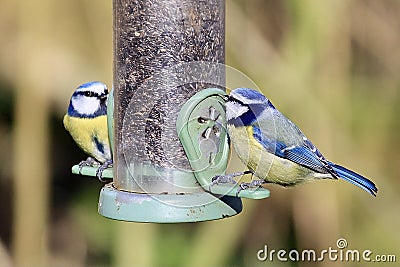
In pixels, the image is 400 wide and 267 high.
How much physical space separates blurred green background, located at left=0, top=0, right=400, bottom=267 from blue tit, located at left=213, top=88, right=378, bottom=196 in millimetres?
1235

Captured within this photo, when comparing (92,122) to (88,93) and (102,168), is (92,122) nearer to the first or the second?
(88,93)

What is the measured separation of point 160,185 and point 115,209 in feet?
0.59

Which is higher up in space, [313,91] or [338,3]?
[338,3]

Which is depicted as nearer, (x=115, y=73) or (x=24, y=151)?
(x=115, y=73)

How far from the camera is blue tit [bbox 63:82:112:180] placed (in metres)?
3.54

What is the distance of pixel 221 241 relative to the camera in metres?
4.39

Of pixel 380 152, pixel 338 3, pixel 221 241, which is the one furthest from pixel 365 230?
pixel 338 3

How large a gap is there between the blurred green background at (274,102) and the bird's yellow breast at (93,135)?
0.83 meters

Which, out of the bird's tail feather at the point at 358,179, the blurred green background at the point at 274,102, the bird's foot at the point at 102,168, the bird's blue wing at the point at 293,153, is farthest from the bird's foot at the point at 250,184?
the blurred green background at the point at 274,102

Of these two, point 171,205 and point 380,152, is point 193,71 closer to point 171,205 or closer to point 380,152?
point 171,205

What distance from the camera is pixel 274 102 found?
14.6 ft

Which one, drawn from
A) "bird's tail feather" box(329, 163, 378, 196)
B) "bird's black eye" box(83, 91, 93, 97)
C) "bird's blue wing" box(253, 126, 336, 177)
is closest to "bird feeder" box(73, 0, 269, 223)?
"bird's blue wing" box(253, 126, 336, 177)

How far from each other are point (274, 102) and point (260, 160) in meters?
1.37

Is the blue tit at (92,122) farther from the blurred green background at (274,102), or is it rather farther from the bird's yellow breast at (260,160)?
the blurred green background at (274,102)
